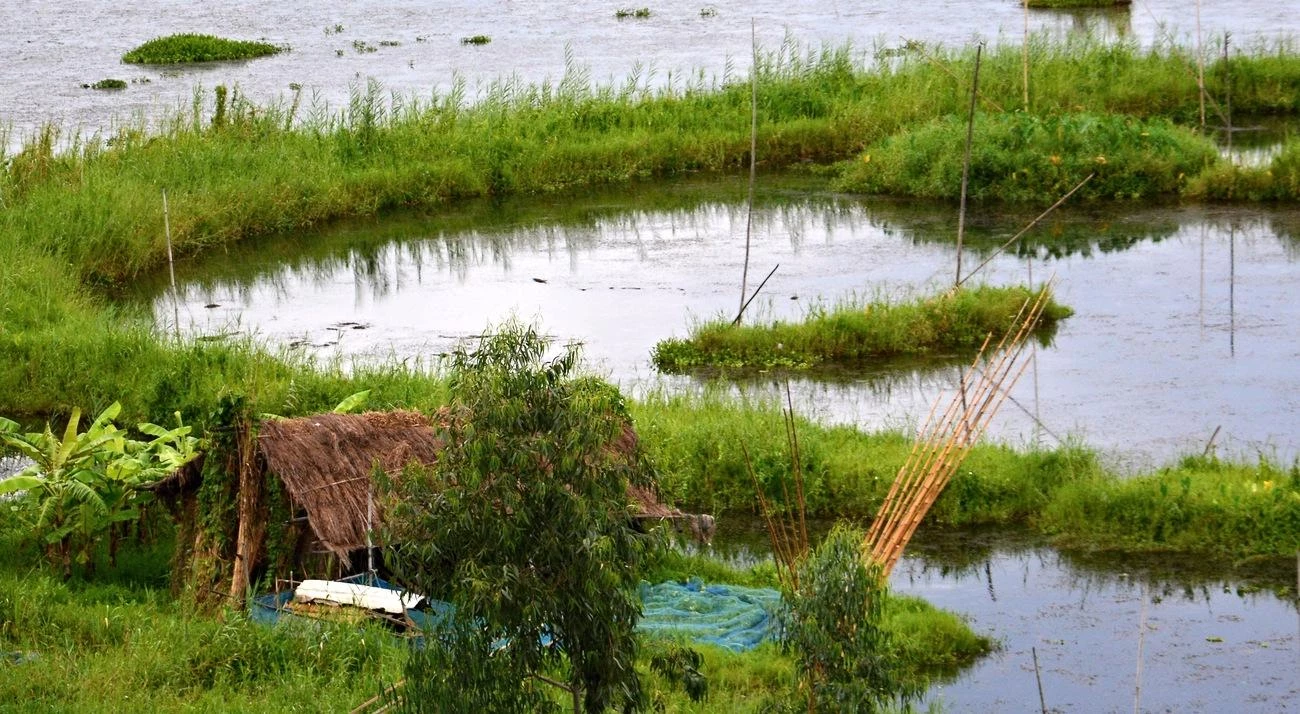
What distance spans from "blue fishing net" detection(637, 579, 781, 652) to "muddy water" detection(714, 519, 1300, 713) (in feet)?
2.83

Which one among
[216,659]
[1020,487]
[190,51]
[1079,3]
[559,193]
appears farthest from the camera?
[1079,3]

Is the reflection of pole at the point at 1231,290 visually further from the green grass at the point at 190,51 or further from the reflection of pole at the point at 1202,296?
the green grass at the point at 190,51

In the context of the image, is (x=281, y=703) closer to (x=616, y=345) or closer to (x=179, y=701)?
(x=179, y=701)

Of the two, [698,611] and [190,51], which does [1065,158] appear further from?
[190,51]

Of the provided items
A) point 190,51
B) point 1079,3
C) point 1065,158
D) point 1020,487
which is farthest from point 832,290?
point 1079,3

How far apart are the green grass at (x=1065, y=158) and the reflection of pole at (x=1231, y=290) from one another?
128 centimetres

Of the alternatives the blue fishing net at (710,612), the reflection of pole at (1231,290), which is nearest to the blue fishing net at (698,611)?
the blue fishing net at (710,612)

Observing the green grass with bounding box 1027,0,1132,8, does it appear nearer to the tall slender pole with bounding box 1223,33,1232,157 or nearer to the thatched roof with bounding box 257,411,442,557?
the tall slender pole with bounding box 1223,33,1232,157

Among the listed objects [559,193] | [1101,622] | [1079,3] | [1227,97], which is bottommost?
[1101,622]

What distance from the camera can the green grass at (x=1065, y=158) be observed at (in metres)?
17.2

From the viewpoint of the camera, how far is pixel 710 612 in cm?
823

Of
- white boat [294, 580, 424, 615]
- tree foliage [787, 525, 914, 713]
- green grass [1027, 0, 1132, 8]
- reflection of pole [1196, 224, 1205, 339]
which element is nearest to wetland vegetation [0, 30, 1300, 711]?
white boat [294, 580, 424, 615]

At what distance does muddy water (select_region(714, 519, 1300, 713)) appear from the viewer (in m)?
7.59

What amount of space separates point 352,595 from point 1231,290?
9.22 metres
